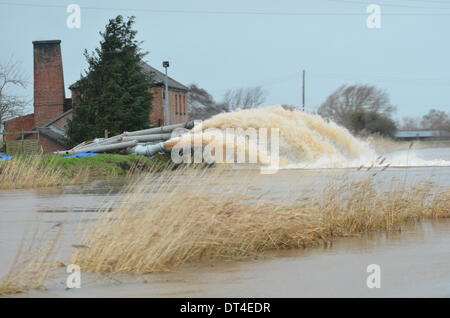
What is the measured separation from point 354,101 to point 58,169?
2120 inches

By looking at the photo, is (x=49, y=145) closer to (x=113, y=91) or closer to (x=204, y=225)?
(x=113, y=91)

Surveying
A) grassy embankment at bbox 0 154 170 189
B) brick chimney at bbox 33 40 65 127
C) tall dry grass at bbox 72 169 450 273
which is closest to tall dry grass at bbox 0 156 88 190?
grassy embankment at bbox 0 154 170 189

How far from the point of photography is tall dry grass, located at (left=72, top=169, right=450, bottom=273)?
8656 mm

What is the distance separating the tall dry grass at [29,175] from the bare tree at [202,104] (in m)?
93.8

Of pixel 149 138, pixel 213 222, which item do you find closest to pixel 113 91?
pixel 149 138

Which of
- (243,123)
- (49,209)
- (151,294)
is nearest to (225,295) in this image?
(151,294)

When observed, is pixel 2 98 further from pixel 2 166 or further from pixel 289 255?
pixel 289 255

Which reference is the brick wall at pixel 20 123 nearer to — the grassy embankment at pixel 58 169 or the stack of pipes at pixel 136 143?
the stack of pipes at pixel 136 143

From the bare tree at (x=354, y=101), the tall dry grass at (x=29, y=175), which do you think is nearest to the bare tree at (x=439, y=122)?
the bare tree at (x=354, y=101)

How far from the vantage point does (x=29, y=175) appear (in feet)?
80.6

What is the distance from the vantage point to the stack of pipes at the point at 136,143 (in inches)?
1393

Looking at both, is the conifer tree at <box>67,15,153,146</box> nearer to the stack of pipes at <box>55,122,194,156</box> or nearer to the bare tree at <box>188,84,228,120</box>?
the stack of pipes at <box>55,122,194,156</box>

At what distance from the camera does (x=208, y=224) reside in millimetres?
9250
